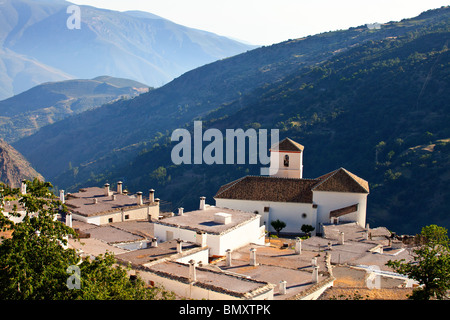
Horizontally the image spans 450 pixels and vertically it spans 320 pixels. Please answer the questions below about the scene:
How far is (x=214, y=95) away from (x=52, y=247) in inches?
7202

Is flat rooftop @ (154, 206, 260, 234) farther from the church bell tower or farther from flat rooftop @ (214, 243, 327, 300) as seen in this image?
the church bell tower

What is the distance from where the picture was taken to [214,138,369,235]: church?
126ft

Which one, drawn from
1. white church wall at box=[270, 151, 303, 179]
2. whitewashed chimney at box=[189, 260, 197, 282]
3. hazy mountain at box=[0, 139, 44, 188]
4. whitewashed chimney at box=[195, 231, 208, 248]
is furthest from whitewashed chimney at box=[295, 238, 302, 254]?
hazy mountain at box=[0, 139, 44, 188]

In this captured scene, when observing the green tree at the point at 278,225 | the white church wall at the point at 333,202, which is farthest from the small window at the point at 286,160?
the green tree at the point at 278,225

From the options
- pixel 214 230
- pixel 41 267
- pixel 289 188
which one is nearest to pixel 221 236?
pixel 214 230

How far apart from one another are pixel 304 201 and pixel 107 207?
14.2m

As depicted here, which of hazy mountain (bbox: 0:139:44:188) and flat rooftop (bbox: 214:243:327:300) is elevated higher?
flat rooftop (bbox: 214:243:327:300)

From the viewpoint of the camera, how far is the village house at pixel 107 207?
35906mm

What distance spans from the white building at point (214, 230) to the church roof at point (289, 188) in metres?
7.17

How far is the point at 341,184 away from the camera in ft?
128

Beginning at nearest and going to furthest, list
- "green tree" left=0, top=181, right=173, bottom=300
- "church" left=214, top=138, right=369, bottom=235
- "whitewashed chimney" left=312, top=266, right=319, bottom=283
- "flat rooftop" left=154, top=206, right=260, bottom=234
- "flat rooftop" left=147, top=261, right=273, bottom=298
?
"green tree" left=0, top=181, right=173, bottom=300 → "flat rooftop" left=147, top=261, right=273, bottom=298 → "whitewashed chimney" left=312, top=266, right=319, bottom=283 → "flat rooftop" left=154, top=206, right=260, bottom=234 → "church" left=214, top=138, right=369, bottom=235

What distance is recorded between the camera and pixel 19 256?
43.3 feet
